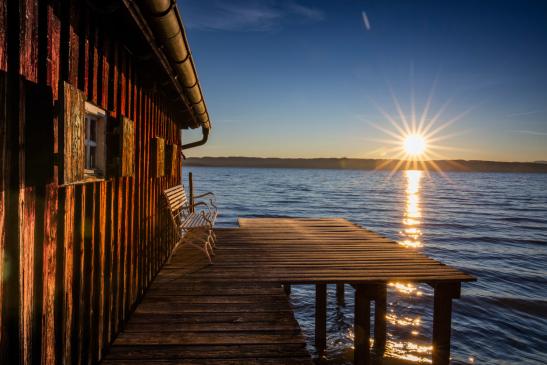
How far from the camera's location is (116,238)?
3408mm

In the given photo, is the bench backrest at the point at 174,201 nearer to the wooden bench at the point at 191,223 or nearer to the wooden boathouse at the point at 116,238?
the wooden bench at the point at 191,223

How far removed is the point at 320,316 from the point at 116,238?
16.6ft

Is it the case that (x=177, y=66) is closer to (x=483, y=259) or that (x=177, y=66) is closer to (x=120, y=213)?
(x=120, y=213)

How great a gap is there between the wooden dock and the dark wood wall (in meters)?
0.52

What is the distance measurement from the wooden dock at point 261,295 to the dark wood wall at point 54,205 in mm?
522

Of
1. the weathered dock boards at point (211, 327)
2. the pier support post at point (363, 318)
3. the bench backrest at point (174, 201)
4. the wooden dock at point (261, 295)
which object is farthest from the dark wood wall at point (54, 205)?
the pier support post at point (363, 318)

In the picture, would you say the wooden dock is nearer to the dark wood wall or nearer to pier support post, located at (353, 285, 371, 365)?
pier support post, located at (353, 285, 371, 365)

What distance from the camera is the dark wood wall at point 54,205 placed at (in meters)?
1.73

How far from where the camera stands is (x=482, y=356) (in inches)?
300

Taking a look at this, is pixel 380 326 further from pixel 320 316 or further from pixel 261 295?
pixel 261 295

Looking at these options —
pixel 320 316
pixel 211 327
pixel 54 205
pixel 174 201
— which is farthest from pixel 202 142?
pixel 54 205

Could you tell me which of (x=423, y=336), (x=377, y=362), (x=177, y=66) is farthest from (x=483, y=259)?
(x=177, y=66)

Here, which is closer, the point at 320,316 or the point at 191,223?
the point at 191,223

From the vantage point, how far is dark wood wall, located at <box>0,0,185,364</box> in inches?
68.3
